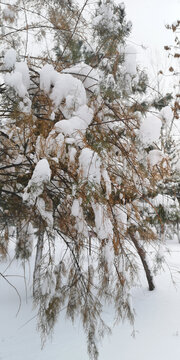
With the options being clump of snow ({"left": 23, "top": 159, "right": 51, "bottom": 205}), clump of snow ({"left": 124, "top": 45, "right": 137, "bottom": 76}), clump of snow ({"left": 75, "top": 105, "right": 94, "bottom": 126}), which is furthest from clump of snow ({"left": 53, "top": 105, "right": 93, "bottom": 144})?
clump of snow ({"left": 124, "top": 45, "right": 137, "bottom": 76})

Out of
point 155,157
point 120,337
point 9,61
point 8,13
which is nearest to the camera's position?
point 9,61

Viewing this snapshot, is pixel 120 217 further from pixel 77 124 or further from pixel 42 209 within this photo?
pixel 77 124

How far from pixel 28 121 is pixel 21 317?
4603mm

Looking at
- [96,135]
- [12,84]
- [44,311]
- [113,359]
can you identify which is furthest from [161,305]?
[12,84]

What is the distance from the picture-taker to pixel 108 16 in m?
1.71

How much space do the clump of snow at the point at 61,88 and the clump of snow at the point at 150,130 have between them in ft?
1.05

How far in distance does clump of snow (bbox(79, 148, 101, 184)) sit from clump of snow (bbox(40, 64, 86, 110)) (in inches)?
11.5

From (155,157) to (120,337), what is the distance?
344cm

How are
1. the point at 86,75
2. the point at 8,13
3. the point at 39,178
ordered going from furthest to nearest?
1. the point at 8,13
2. the point at 86,75
3. the point at 39,178

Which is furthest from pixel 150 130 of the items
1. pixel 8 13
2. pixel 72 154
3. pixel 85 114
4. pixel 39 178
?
pixel 8 13

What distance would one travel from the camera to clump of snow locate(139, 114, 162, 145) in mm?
1378

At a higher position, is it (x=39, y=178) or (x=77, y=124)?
(x=77, y=124)

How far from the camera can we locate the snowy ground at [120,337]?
12.3 feet

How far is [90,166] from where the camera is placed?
115 centimetres
